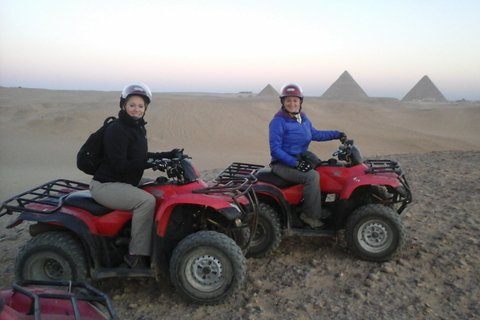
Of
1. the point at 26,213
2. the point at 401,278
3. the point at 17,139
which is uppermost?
the point at 26,213

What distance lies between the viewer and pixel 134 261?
4.23 m

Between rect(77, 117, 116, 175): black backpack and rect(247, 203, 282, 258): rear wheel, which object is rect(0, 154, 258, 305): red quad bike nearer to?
rect(77, 117, 116, 175): black backpack

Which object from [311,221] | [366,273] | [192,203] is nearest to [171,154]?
[192,203]

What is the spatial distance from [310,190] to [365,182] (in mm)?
642

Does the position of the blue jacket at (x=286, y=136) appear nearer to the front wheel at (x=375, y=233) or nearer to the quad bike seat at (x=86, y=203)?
the front wheel at (x=375, y=233)

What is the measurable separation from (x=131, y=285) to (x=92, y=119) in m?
28.3

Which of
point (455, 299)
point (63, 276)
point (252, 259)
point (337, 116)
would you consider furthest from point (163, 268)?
point (337, 116)

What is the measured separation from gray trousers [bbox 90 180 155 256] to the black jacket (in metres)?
0.12

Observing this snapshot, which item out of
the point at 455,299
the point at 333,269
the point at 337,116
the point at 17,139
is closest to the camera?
the point at 455,299

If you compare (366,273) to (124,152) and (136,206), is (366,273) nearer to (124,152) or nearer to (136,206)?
(136,206)

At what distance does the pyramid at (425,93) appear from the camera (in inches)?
3568

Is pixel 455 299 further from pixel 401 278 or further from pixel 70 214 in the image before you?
pixel 70 214

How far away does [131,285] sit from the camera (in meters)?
4.66

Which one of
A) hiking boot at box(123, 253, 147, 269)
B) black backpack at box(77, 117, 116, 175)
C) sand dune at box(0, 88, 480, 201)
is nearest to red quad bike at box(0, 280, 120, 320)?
hiking boot at box(123, 253, 147, 269)
